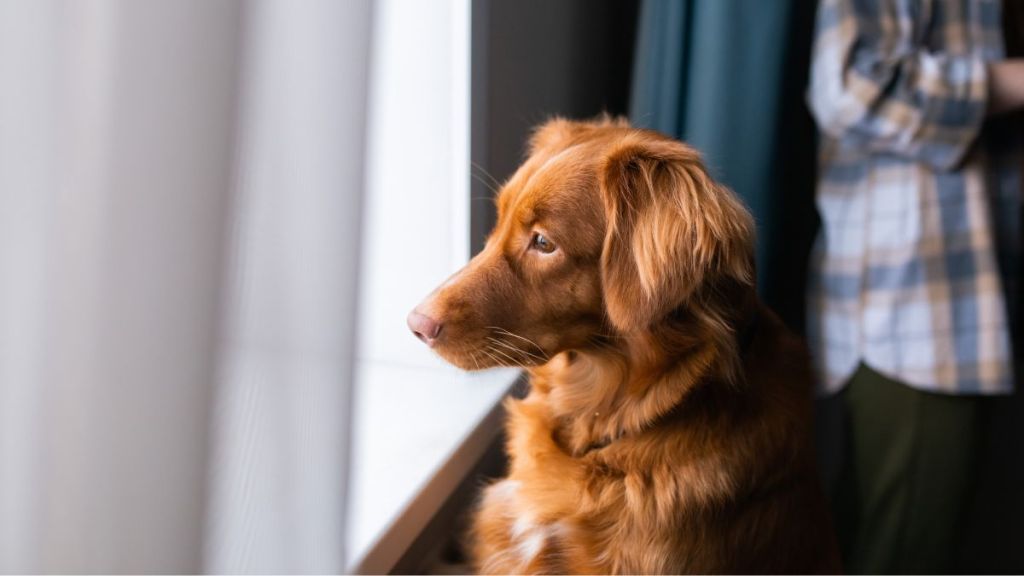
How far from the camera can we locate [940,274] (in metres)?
1.25

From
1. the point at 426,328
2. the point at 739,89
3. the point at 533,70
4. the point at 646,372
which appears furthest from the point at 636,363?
the point at 533,70

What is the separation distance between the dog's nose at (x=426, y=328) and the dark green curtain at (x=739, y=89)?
75 centimetres

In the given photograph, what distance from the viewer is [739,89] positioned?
4.63 ft

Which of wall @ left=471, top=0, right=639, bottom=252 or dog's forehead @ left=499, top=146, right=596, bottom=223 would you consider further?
wall @ left=471, top=0, right=639, bottom=252

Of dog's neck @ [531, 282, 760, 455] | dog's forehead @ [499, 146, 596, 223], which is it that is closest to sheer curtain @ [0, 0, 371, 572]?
dog's forehead @ [499, 146, 596, 223]

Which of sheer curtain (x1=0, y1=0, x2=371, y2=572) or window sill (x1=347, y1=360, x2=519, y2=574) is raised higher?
sheer curtain (x1=0, y1=0, x2=371, y2=572)

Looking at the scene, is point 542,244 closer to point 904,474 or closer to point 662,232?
point 662,232

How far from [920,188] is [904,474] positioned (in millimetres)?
530

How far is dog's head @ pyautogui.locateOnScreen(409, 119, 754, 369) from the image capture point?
2.74 feet

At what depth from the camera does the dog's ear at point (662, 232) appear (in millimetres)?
827

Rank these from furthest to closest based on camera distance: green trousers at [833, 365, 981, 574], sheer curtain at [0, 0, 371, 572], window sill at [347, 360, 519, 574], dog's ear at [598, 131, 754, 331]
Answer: green trousers at [833, 365, 981, 574] → window sill at [347, 360, 519, 574] → dog's ear at [598, 131, 754, 331] → sheer curtain at [0, 0, 371, 572]

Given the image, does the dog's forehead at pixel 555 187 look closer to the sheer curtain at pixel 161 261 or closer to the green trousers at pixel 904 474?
the sheer curtain at pixel 161 261

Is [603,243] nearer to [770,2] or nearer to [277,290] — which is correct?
[277,290]

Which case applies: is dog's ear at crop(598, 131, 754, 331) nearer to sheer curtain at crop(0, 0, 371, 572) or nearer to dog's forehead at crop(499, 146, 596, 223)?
dog's forehead at crop(499, 146, 596, 223)
